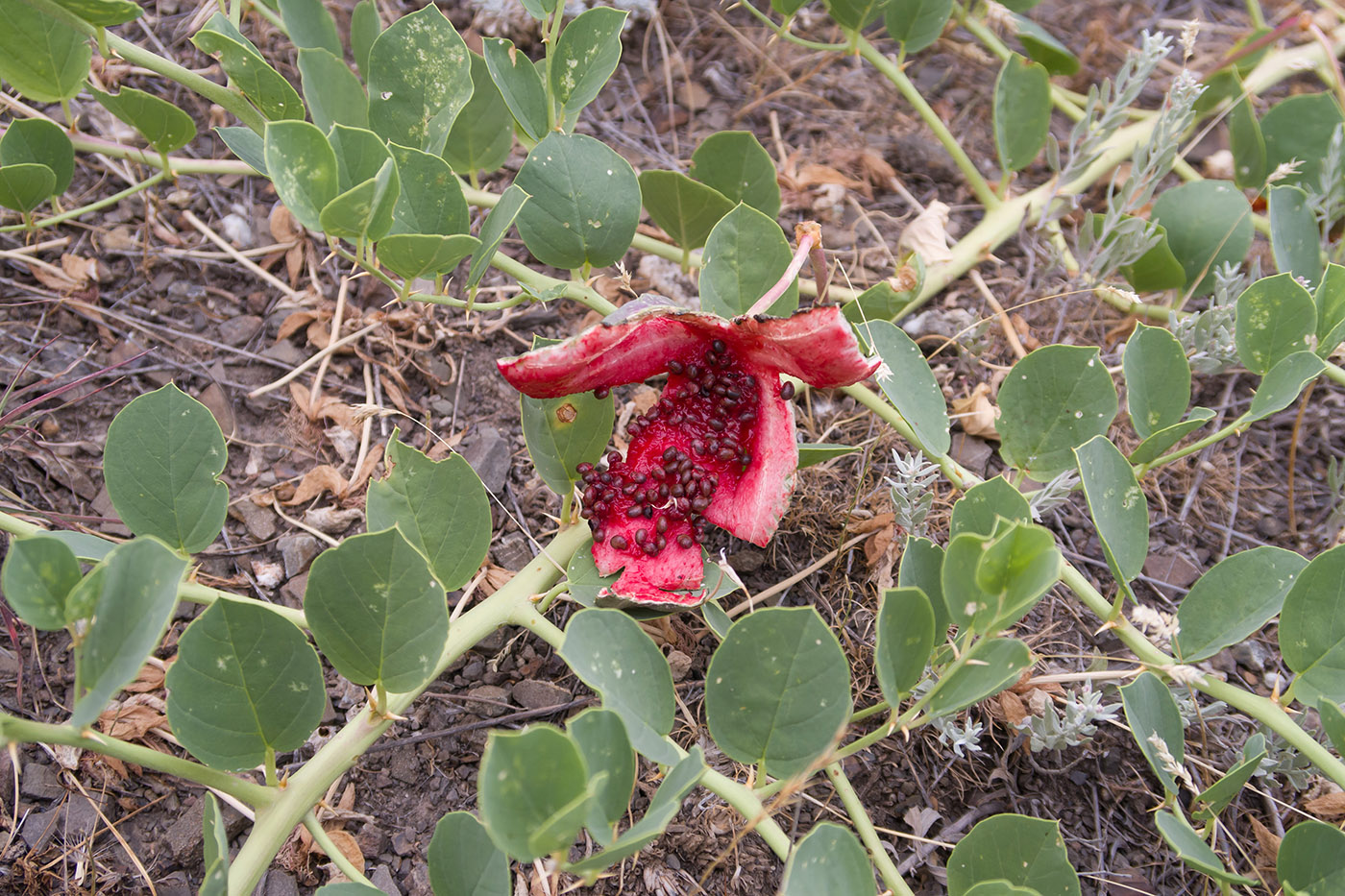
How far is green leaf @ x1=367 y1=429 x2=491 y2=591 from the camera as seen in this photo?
3.58ft

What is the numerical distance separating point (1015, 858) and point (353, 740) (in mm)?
719

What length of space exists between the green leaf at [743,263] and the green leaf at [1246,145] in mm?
1109

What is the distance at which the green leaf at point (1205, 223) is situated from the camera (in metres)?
1.55

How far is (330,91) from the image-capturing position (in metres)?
1.33

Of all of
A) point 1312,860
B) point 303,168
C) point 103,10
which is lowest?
point 1312,860

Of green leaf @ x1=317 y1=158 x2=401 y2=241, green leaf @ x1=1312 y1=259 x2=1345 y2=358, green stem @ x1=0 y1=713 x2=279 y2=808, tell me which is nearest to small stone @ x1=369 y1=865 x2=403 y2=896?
green stem @ x1=0 y1=713 x2=279 y2=808

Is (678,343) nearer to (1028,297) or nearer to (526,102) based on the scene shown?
(526,102)

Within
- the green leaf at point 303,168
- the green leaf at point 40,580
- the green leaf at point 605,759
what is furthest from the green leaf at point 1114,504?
the green leaf at point 40,580

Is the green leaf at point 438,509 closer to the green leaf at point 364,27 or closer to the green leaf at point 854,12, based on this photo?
the green leaf at point 364,27

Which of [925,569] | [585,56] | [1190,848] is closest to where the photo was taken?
→ [1190,848]

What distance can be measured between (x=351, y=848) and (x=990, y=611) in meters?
Answer: 0.87

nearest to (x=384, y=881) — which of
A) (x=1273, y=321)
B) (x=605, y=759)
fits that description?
(x=605, y=759)

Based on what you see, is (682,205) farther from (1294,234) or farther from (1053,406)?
(1294,234)

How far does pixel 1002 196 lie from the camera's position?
1.78 m
